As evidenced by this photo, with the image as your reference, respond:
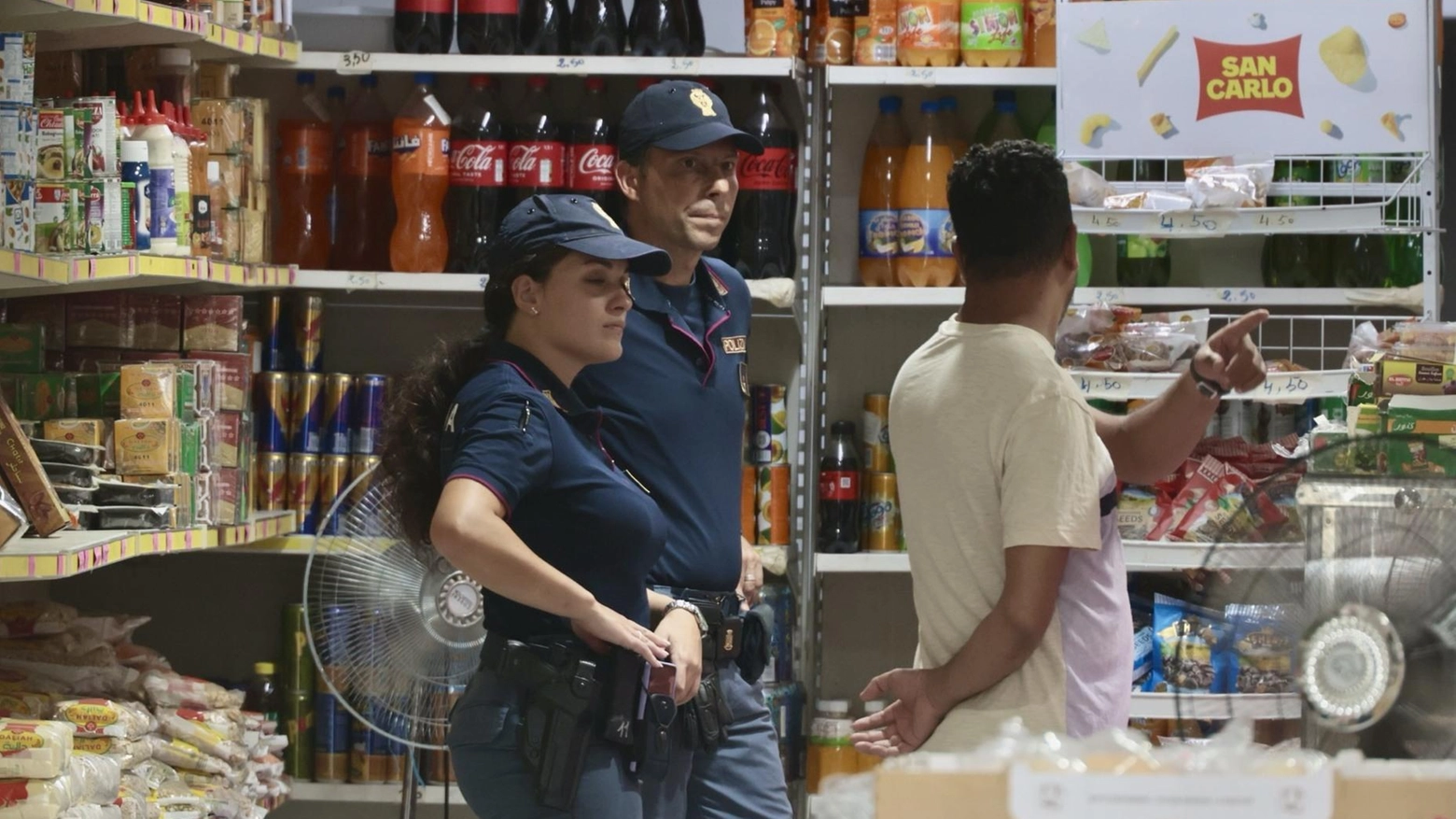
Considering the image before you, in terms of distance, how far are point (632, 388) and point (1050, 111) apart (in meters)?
1.74

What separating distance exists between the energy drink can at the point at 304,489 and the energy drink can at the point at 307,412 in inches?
1.0

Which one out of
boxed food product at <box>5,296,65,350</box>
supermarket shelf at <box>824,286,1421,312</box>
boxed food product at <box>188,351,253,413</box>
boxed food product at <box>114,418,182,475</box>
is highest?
supermarket shelf at <box>824,286,1421,312</box>

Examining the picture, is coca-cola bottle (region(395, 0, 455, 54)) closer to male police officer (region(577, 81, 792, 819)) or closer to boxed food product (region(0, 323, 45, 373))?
boxed food product (region(0, 323, 45, 373))

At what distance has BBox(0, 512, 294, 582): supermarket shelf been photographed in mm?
2582

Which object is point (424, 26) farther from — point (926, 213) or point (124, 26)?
point (926, 213)

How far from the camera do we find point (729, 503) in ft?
8.93

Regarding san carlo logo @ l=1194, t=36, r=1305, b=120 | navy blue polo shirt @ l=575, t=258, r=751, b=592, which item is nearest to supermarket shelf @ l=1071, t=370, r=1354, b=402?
san carlo logo @ l=1194, t=36, r=1305, b=120

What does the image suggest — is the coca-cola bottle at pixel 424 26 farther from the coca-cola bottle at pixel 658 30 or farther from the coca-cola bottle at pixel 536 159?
the coca-cola bottle at pixel 658 30

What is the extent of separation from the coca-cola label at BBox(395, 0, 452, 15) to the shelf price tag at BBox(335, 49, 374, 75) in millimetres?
165

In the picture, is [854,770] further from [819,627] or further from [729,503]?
[729,503]

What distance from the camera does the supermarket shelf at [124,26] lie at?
286 centimetres

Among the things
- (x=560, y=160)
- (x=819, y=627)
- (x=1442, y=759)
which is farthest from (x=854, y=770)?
(x=1442, y=759)

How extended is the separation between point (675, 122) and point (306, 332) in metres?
1.58

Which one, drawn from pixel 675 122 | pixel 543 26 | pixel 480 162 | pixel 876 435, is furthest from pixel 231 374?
pixel 876 435
